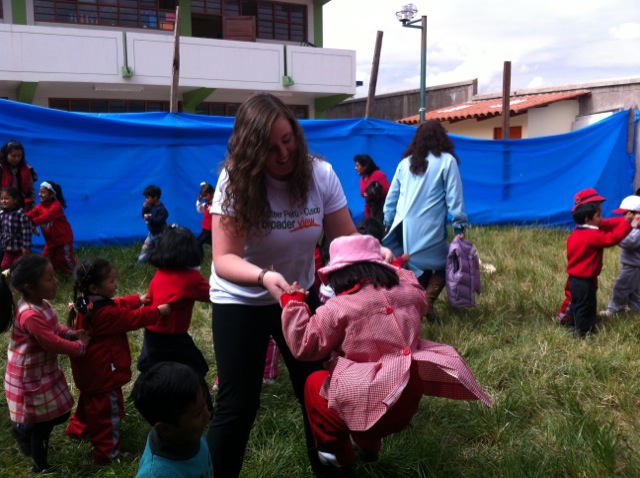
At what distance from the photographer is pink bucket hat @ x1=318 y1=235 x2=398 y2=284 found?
94.4 inches

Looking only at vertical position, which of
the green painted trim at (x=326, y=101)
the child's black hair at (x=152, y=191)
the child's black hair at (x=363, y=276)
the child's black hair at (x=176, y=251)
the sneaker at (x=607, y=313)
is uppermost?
the green painted trim at (x=326, y=101)

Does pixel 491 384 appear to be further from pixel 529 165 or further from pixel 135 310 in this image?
pixel 529 165

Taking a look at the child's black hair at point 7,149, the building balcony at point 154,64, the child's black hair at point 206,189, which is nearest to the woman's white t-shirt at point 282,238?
the child's black hair at point 7,149

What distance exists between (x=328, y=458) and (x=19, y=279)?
161 cm

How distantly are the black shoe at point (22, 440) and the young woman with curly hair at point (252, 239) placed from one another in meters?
1.21

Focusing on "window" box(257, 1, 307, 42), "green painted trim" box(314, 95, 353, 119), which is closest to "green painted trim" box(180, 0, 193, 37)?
"window" box(257, 1, 307, 42)

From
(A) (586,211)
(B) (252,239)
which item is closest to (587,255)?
(A) (586,211)

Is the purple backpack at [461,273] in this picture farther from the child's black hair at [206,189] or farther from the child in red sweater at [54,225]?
the child in red sweater at [54,225]

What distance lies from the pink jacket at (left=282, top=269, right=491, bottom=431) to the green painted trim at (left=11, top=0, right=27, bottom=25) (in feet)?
55.3

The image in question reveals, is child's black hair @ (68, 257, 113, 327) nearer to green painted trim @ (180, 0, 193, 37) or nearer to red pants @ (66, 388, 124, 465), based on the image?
red pants @ (66, 388, 124, 465)

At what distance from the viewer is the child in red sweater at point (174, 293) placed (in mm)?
3336

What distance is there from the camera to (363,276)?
7.75 feet

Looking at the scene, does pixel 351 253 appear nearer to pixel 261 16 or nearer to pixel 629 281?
pixel 629 281

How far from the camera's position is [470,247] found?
4988mm
